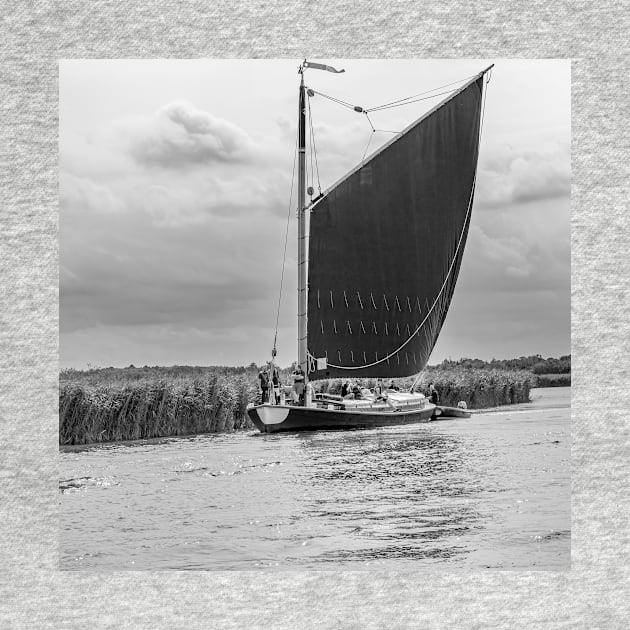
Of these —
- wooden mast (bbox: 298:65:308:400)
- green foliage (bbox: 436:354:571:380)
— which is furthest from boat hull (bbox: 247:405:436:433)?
green foliage (bbox: 436:354:571:380)

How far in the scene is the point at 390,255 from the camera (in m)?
7.43

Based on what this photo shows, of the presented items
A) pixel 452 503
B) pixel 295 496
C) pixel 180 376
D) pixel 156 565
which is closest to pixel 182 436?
pixel 180 376

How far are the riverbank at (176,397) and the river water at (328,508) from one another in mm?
280

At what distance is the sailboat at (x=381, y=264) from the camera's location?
6.35 meters

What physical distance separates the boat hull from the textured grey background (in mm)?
5686

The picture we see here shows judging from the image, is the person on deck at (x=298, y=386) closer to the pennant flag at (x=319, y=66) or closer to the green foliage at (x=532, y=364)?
the green foliage at (x=532, y=364)

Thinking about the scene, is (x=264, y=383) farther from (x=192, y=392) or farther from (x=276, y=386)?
(x=276, y=386)

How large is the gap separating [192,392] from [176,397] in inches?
10.5

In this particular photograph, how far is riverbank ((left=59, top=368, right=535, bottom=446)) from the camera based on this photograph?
189 inches

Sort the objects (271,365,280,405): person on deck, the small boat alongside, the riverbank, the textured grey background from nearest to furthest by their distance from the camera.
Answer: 1. the textured grey background
2. the riverbank
3. (271,365,280,405): person on deck
4. the small boat alongside

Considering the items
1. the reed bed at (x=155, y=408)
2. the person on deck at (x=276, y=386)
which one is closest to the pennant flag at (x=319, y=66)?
the reed bed at (x=155, y=408)

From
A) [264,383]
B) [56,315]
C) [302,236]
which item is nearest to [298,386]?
[264,383]

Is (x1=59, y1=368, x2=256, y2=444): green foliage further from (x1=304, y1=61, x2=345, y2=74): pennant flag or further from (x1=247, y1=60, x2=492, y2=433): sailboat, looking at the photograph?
(x1=304, y1=61, x2=345, y2=74): pennant flag

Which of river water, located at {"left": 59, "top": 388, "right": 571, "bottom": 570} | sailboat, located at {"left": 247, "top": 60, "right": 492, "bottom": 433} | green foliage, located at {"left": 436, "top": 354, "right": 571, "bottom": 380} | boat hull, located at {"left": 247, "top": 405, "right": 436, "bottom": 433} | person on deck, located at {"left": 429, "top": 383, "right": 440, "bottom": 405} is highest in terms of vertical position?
sailboat, located at {"left": 247, "top": 60, "right": 492, "bottom": 433}
